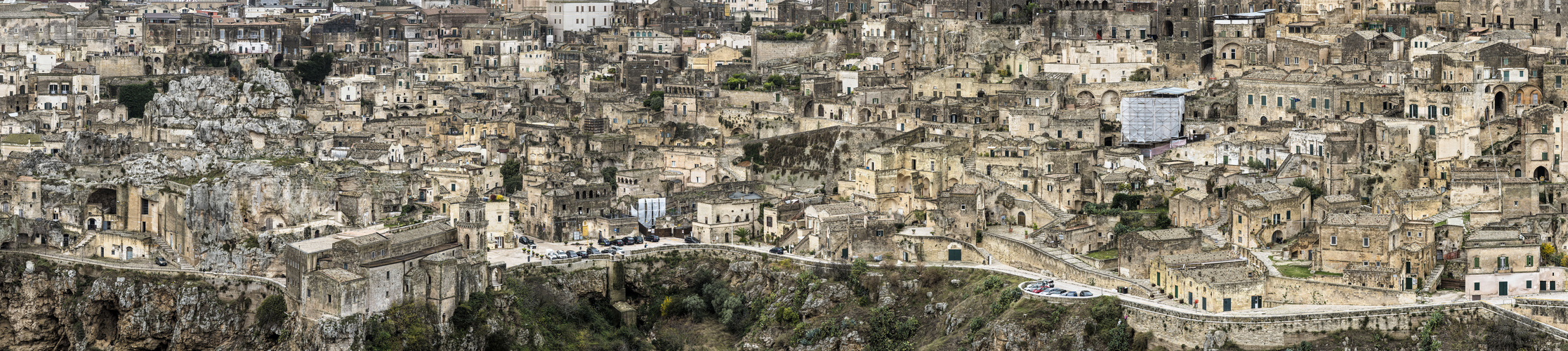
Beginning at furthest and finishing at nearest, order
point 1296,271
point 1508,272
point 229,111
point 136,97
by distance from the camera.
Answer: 1. point 136,97
2. point 229,111
3. point 1296,271
4. point 1508,272

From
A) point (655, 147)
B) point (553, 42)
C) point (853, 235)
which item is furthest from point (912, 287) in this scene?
point (553, 42)

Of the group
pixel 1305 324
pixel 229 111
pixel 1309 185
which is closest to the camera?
pixel 1305 324

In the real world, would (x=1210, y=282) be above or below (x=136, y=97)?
below

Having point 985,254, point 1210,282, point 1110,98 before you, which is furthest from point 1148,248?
point 1110,98

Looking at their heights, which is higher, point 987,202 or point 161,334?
point 987,202

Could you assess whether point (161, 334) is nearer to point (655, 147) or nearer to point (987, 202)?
point (655, 147)

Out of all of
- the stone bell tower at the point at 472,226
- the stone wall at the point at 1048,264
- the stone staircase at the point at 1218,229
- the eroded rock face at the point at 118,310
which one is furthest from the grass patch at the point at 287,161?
the stone staircase at the point at 1218,229

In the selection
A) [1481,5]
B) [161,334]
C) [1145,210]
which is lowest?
[161,334]

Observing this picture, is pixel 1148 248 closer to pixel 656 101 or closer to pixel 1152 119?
pixel 1152 119
